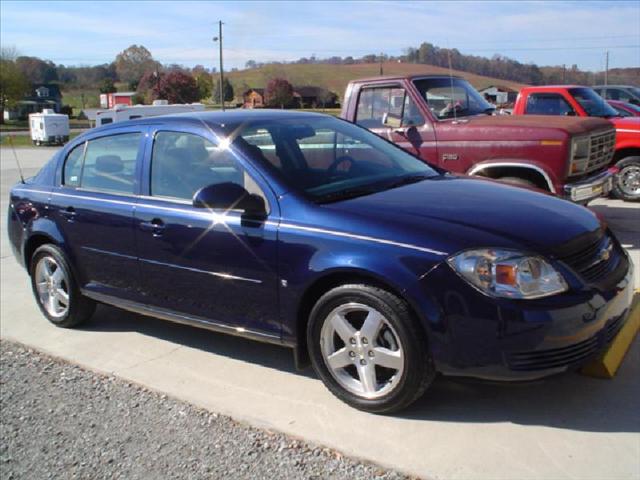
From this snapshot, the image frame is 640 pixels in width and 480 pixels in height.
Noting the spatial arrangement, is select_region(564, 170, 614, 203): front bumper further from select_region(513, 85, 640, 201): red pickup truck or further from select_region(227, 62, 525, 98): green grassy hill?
select_region(227, 62, 525, 98): green grassy hill

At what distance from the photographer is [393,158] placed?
4.77 metres

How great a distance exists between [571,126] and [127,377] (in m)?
5.20

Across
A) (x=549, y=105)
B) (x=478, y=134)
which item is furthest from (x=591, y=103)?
(x=478, y=134)

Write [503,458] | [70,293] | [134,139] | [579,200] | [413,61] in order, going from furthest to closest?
[413,61] < [579,200] < [70,293] < [134,139] < [503,458]

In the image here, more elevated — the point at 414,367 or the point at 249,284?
the point at 249,284

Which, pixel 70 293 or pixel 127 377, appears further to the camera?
pixel 70 293

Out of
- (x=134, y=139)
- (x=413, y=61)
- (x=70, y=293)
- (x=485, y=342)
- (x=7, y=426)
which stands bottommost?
(x=7, y=426)

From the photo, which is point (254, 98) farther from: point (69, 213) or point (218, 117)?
point (218, 117)

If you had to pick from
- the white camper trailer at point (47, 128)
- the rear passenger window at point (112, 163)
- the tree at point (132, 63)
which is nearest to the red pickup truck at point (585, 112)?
the rear passenger window at point (112, 163)

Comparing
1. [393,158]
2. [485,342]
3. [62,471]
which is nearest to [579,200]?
[393,158]

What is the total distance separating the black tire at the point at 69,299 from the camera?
5184mm

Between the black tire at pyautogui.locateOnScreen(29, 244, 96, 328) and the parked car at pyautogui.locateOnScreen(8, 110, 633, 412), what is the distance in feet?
0.06

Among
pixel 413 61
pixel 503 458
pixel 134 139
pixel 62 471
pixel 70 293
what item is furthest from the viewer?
pixel 413 61

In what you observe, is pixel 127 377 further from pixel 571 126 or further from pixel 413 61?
pixel 413 61
